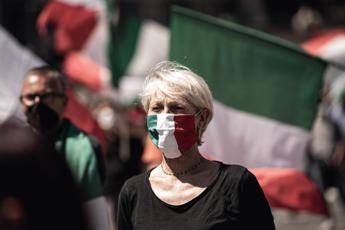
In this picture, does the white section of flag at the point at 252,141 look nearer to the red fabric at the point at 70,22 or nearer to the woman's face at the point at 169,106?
the woman's face at the point at 169,106

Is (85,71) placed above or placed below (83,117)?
below

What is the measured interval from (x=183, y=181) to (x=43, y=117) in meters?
1.40

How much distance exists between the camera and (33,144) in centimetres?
143

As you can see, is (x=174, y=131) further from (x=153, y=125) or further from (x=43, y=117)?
(x=43, y=117)

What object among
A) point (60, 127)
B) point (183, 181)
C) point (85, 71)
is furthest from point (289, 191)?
point (85, 71)

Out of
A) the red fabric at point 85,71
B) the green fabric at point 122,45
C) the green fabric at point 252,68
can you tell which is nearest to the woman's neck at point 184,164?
the green fabric at point 252,68

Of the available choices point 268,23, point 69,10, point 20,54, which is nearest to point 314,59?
point 20,54

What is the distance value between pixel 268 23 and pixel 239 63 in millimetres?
22161

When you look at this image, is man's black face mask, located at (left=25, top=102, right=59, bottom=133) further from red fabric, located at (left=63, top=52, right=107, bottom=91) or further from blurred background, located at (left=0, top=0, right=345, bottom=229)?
red fabric, located at (left=63, top=52, right=107, bottom=91)

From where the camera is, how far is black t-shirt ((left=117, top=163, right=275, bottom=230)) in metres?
3.09

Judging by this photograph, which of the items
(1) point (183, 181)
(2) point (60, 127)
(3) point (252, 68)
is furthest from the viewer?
(3) point (252, 68)

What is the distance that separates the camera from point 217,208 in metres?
3.11

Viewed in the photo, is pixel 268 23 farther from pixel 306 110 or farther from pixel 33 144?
pixel 33 144

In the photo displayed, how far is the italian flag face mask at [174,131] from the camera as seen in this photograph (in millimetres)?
3365
